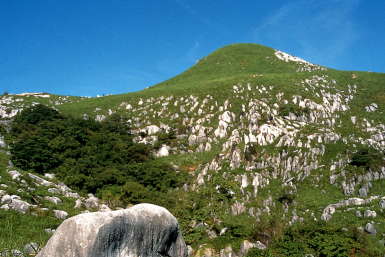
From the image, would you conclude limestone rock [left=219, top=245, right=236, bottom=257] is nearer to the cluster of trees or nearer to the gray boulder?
the cluster of trees

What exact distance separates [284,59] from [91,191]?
88.4 meters

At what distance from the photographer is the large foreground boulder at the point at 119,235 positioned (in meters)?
6.44

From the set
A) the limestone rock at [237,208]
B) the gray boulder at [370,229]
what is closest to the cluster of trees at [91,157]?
the limestone rock at [237,208]

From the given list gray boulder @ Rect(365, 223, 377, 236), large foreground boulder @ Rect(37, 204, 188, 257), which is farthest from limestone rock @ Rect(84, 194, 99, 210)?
gray boulder @ Rect(365, 223, 377, 236)

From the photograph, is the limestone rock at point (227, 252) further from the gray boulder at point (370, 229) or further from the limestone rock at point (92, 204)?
the gray boulder at point (370, 229)

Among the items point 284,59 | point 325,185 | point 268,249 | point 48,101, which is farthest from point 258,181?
point 284,59

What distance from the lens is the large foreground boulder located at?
6.44 meters

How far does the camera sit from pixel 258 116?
5497 cm

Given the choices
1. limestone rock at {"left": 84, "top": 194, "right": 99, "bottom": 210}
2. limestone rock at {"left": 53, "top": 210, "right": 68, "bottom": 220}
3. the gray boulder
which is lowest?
the gray boulder

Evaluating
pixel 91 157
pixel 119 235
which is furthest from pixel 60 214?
pixel 91 157

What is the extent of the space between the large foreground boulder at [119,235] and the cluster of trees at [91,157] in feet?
84.8

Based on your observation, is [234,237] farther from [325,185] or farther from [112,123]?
[112,123]

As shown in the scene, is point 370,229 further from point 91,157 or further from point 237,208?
point 91,157

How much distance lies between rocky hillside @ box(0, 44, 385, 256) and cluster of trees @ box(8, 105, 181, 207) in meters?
2.55
